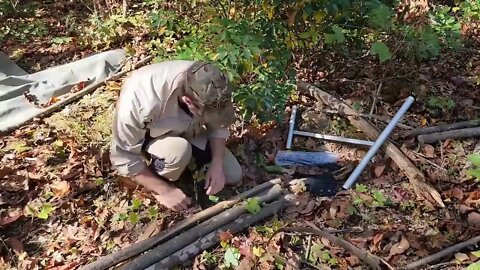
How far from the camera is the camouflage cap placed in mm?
2889

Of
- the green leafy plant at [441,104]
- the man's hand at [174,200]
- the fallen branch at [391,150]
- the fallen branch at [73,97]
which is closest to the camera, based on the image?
the man's hand at [174,200]

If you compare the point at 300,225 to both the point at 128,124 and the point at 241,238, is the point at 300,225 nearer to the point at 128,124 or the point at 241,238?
the point at 241,238

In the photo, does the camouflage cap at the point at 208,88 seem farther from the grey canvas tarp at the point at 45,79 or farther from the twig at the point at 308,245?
the grey canvas tarp at the point at 45,79

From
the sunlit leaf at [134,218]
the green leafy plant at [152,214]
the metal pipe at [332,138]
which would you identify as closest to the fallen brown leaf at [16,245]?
the sunlit leaf at [134,218]

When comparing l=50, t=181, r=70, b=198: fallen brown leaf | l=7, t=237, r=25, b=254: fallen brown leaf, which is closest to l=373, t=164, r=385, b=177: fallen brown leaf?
l=50, t=181, r=70, b=198: fallen brown leaf

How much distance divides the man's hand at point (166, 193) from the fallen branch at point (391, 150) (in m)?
1.42

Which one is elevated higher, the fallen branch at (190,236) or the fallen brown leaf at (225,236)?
the fallen branch at (190,236)

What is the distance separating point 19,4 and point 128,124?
13.1 ft

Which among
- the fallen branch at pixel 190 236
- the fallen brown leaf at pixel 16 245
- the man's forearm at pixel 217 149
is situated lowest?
the fallen brown leaf at pixel 16 245

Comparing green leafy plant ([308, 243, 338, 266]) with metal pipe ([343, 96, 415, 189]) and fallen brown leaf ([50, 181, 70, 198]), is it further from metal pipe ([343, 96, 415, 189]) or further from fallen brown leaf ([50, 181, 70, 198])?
fallen brown leaf ([50, 181, 70, 198])

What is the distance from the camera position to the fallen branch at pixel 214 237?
3102 mm

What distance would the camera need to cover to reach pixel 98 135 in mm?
4117

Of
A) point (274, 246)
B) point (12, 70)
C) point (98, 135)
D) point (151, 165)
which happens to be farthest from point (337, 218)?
point (12, 70)

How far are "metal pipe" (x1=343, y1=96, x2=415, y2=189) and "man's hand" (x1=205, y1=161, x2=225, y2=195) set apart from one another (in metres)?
0.84
